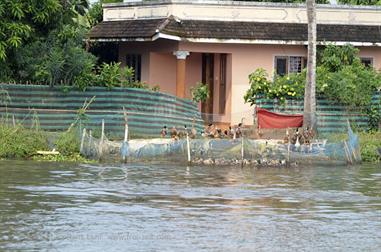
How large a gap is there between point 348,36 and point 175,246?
893 inches

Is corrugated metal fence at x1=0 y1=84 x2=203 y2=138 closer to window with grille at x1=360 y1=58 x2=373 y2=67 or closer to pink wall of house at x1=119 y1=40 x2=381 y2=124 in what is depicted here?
pink wall of house at x1=119 y1=40 x2=381 y2=124

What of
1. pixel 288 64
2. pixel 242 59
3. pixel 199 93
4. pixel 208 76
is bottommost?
pixel 199 93

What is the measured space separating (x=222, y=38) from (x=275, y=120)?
422 cm

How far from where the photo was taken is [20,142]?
28.3m

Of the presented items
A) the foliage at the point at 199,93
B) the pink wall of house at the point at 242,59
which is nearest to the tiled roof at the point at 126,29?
the pink wall of house at the point at 242,59

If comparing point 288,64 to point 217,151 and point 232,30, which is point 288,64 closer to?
point 232,30

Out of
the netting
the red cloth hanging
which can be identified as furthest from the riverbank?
the red cloth hanging

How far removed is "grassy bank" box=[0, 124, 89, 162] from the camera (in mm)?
28156

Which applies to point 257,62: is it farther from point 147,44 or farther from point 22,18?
point 22,18

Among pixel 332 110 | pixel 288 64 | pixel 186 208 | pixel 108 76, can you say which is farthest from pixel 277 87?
pixel 186 208

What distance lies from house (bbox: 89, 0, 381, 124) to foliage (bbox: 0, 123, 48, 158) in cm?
776

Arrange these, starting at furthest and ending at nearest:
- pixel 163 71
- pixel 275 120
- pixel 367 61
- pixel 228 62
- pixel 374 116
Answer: pixel 367 61 → pixel 163 71 → pixel 228 62 → pixel 374 116 → pixel 275 120

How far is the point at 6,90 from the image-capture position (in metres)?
30.1

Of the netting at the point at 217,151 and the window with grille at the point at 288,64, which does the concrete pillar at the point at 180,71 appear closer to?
the window with grille at the point at 288,64
